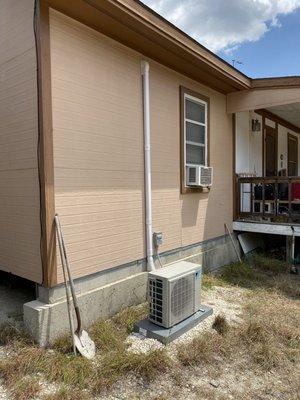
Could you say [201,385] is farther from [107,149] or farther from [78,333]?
[107,149]

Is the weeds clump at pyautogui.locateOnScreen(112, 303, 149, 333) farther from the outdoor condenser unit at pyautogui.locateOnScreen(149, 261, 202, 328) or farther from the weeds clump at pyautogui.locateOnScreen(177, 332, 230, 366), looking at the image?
the weeds clump at pyautogui.locateOnScreen(177, 332, 230, 366)

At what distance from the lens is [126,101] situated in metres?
4.33

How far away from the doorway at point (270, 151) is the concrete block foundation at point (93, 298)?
4.59 meters

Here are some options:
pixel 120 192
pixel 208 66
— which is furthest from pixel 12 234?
pixel 208 66

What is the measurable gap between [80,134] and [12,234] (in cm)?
134

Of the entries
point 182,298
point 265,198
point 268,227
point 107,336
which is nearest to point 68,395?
point 107,336

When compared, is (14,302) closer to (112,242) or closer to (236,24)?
(112,242)

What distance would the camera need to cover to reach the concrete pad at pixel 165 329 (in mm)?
3422

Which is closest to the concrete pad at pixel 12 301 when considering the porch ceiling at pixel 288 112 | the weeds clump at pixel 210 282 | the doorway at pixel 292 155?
the weeds clump at pixel 210 282

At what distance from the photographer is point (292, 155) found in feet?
36.4

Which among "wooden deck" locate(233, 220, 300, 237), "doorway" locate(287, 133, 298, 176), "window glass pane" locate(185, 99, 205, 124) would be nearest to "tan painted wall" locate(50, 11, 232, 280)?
"window glass pane" locate(185, 99, 205, 124)

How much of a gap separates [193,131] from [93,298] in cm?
331

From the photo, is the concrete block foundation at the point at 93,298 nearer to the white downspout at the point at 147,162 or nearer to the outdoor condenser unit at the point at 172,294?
the white downspout at the point at 147,162

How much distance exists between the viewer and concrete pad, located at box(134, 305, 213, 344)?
3.42 metres
